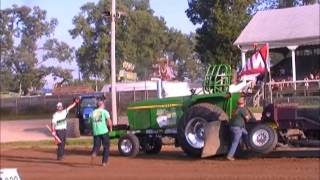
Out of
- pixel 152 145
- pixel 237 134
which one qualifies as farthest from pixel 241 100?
pixel 152 145

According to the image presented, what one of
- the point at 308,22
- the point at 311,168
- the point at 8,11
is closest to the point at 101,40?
the point at 8,11

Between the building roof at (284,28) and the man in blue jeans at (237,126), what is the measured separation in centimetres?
2436

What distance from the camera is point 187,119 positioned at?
16.5 m

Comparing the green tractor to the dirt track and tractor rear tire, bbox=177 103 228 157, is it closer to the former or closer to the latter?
tractor rear tire, bbox=177 103 228 157

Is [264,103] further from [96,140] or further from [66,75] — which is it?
[66,75]

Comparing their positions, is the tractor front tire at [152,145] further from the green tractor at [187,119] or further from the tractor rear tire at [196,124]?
the tractor rear tire at [196,124]

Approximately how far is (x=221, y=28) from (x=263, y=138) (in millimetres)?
32641

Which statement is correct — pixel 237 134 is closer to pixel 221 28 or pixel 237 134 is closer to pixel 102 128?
pixel 102 128

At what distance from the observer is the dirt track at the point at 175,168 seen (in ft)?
43.3

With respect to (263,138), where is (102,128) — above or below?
above

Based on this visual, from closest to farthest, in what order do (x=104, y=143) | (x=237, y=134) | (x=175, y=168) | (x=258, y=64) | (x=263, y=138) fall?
(x=175, y=168)
(x=263, y=138)
(x=237, y=134)
(x=104, y=143)
(x=258, y=64)

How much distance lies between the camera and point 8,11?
83.4m

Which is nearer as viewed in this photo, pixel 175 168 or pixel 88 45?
pixel 175 168

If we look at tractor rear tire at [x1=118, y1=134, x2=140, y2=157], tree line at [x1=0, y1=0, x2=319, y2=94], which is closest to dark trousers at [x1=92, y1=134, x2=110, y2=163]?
tractor rear tire at [x1=118, y1=134, x2=140, y2=157]
